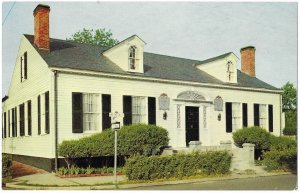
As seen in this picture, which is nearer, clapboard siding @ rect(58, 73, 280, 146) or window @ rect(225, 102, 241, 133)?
clapboard siding @ rect(58, 73, 280, 146)

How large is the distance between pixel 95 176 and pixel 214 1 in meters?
8.38

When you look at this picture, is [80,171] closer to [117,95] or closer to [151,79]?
[117,95]

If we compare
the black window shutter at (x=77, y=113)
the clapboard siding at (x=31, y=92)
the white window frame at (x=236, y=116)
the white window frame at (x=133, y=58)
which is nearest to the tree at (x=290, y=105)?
the white window frame at (x=236, y=116)

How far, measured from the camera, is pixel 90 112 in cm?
1788

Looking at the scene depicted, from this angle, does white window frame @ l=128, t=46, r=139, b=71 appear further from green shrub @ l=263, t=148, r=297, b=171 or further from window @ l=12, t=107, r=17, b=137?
green shrub @ l=263, t=148, r=297, b=171

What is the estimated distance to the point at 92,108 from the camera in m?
18.0

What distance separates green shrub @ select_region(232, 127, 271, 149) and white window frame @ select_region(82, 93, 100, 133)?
29.1 feet

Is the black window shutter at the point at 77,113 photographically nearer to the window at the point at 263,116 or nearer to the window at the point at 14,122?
the window at the point at 14,122

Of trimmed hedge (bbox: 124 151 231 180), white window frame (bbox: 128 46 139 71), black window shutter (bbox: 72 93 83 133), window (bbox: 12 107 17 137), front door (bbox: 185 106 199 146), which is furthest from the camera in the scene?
window (bbox: 12 107 17 137)

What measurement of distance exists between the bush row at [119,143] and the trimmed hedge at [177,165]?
2125 millimetres

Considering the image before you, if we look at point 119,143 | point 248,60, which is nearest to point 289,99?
point 248,60

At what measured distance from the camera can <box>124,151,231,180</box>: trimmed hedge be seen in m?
14.2

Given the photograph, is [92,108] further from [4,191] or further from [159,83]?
[4,191]

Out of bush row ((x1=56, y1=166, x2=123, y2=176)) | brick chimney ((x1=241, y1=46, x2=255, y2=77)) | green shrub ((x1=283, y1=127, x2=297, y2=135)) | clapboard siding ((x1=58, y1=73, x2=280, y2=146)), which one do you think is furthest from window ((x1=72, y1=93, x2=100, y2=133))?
green shrub ((x1=283, y1=127, x2=297, y2=135))
